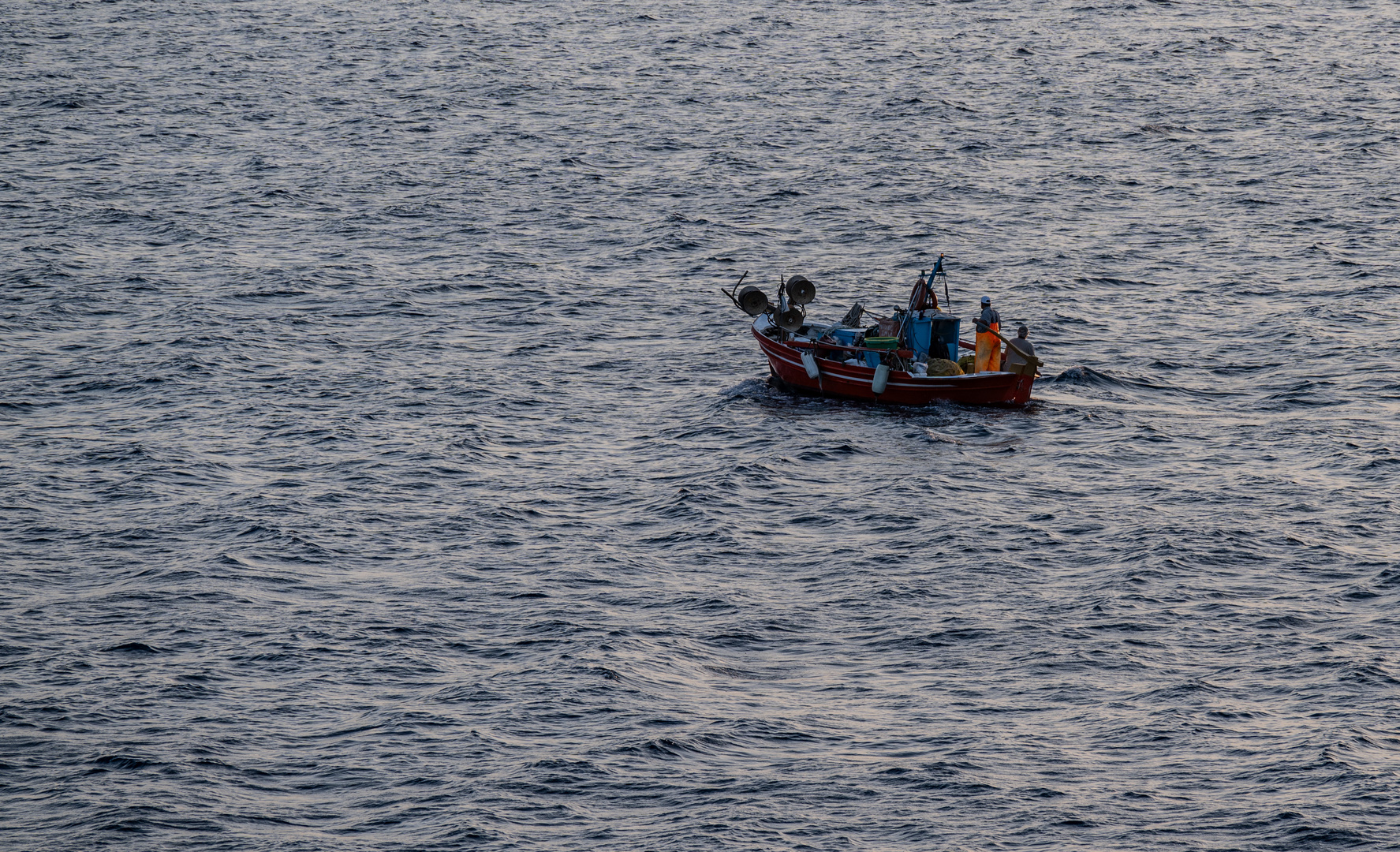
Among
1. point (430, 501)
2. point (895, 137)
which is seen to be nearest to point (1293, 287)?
point (895, 137)

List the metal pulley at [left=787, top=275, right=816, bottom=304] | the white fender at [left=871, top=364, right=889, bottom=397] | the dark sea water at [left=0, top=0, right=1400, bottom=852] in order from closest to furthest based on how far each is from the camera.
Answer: the dark sea water at [left=0, top=0, right=1400, bottom=852] < the white fender at [left=871, top=364, right=889, bottom=397] < the metal pulley at [left=787, top=275, right=816, bottom=304]

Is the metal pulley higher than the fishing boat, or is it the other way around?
the metal pulley

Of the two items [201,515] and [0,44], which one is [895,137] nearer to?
[201,515]

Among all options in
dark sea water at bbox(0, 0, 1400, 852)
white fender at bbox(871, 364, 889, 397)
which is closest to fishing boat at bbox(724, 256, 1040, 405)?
white fender at bbox(871, 364, 889, 397)

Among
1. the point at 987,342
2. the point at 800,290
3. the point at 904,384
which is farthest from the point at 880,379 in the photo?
the point at 800,290

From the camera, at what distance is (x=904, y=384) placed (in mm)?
35188

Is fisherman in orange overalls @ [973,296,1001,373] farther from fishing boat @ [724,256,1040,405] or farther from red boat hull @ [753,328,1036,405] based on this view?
red boat hull @ [753,328,1036,405]

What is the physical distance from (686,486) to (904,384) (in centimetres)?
626

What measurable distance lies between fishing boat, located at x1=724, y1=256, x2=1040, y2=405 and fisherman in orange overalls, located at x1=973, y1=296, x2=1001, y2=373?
175 mm

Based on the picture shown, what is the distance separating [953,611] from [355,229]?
33486mm

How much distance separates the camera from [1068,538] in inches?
1142

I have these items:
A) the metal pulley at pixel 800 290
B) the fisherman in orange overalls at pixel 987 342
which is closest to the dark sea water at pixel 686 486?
the fisherman in orange overalls at pixel 987 342

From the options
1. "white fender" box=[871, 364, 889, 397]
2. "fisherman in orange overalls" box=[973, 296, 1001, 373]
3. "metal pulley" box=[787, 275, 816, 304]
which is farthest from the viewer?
"metal pulley" box=[787, 275, 816, 304]

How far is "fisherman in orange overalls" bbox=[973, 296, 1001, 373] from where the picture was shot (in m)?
34.9
